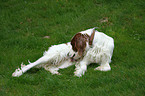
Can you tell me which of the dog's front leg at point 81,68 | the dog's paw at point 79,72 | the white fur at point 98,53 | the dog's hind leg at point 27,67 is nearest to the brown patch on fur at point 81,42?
the white fur at point 98,53

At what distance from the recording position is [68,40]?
6.26m

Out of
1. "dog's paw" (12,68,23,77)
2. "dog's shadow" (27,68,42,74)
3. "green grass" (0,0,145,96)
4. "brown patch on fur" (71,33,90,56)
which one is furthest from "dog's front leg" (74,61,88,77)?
"dog's paw" (12,68,23,77)

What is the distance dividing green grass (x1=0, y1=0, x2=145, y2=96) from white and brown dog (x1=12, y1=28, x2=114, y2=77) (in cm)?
19

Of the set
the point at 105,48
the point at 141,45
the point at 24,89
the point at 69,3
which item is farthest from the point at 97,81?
the point at 69,3

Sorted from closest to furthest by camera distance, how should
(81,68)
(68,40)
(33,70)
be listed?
(81,68)
(33,70)
(68,40)

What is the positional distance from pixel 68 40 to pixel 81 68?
186 cm

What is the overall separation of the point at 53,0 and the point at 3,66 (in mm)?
4741

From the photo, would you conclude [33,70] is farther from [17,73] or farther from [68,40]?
[68,40]

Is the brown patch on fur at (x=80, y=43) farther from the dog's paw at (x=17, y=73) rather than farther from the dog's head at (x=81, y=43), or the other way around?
the dog's paw at (x=17, y=73)

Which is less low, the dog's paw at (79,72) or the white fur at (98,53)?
the white fur at (98,53)

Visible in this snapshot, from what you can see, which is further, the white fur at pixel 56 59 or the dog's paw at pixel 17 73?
the white fur at pixel 56 59

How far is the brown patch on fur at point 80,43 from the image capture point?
14.8ft

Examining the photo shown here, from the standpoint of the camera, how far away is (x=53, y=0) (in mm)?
9016

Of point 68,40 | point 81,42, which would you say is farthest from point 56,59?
point 68,40
